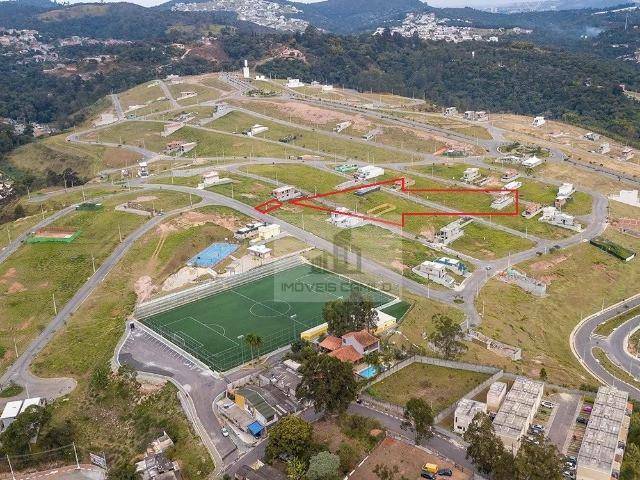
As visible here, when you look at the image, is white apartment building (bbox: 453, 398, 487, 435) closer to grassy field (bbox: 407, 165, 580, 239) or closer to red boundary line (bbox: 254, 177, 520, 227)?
red boundary line (bbox: 254, 177, 520, 227)

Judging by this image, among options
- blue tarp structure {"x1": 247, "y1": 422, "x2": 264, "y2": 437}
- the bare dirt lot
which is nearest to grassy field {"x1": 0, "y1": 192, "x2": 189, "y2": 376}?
blue tarp structure {"x1": 247, "y1": 422, "x2": 264, "y2": 437}

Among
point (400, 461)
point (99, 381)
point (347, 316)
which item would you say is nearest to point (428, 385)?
Result: point (347, 316)

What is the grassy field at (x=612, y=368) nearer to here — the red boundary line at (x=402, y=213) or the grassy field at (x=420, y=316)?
the grassy field at (x=420, y=316)

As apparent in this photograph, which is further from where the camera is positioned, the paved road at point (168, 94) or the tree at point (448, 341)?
the paved road at point (168, 94)

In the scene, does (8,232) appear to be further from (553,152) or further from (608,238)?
(553,152)

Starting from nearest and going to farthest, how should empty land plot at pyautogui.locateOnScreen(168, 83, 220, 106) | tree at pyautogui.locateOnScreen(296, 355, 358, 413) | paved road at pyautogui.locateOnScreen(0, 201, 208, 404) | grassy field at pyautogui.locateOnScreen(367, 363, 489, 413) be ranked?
tree at pyautogui.locateOnScreen(296, 355, 358, 413) < grassy field at pyautogui.locateOnScreen(367, 363, 489, 413) < paved road at pyautogui.locateOnScreen(0, 201, 208, 404) < empty land plot at pyautogui.locateOnScreen(168, 83, 220, 106)

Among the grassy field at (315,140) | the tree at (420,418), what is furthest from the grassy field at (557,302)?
the grassy field at (315,140)
